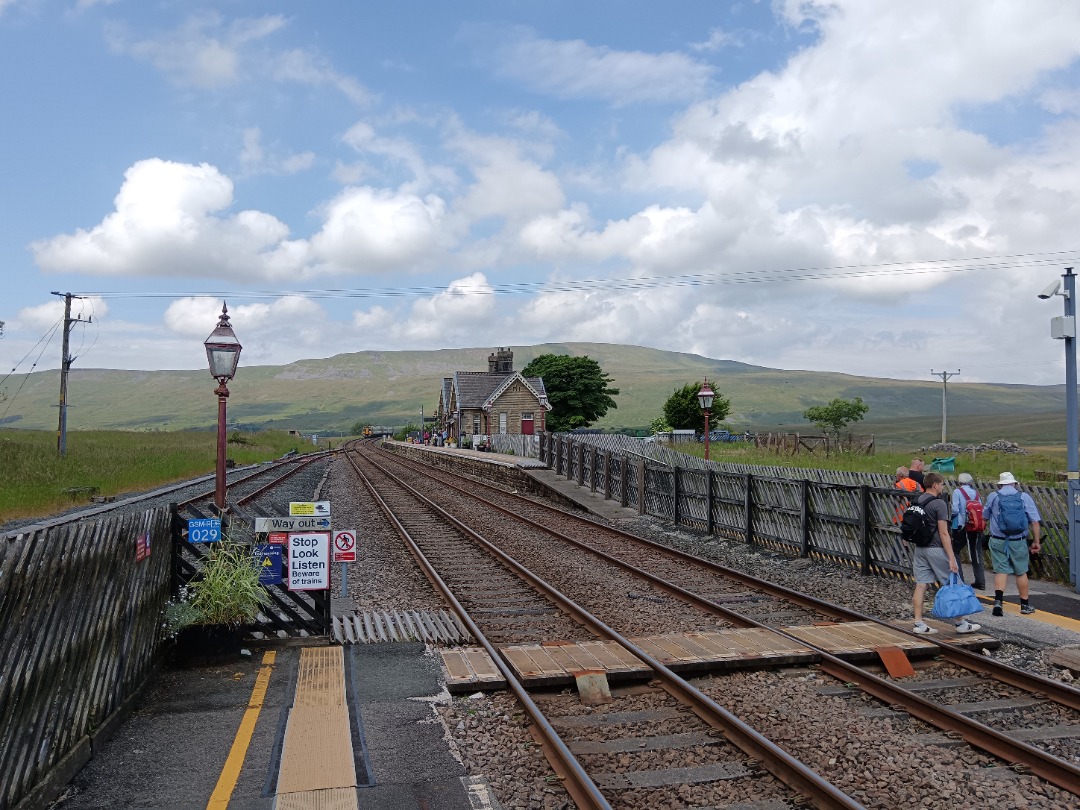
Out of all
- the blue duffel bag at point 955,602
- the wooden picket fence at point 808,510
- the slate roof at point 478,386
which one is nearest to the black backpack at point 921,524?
the blue duffel bag at point 955,602

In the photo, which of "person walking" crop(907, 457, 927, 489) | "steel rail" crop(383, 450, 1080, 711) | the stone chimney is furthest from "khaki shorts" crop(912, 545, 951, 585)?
the stone chimney

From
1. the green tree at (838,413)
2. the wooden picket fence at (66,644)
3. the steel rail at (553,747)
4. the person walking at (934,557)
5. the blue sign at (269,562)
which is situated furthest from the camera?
the green tree at (838,413)

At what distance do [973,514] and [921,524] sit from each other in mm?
3399

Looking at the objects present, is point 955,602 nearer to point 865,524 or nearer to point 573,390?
point 865,524

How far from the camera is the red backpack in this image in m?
11.5

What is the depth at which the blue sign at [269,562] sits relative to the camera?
8180 mm

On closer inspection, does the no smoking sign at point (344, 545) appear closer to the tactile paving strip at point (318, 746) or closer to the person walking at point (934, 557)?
the tactile paving strip at point (318, 746)

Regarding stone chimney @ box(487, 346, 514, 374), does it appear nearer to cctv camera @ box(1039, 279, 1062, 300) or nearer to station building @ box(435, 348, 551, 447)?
station building @ box(435, 348, 551, 447)

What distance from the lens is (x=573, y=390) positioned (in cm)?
7556

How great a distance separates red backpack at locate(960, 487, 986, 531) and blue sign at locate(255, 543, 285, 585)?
29.2 ft

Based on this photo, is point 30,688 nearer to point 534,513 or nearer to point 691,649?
point 691,649

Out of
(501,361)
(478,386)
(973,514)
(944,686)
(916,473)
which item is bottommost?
(944,686)

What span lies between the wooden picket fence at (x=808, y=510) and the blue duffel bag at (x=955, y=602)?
3796mm

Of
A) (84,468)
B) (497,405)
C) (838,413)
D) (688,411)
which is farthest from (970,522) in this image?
(838,413)
